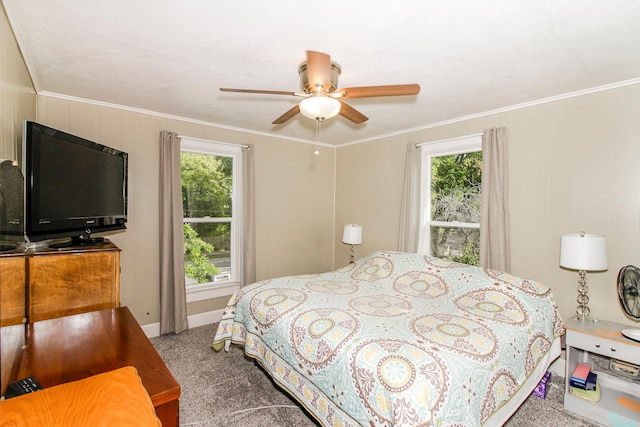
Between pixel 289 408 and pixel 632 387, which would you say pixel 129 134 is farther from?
pixel 632 387

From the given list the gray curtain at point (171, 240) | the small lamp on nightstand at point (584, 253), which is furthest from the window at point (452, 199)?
the gray curtain at point (171, 240)

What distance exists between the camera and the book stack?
2.20m

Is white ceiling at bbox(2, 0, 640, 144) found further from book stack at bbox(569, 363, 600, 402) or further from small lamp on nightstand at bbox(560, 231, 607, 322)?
book stack at bbox(569, 363, 600, 402)

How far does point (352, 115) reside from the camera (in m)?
2.25

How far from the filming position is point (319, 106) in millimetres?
1874

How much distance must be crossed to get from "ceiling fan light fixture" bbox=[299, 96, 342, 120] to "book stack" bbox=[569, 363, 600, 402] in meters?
2.63

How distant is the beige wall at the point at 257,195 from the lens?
10.1 feet

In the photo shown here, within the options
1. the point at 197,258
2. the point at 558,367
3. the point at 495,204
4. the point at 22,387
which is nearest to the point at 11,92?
the point at 22,387

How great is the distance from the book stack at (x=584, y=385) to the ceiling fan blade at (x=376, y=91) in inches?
94.6

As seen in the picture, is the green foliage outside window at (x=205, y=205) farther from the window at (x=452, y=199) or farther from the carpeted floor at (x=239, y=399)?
the window at (x=452, y=199)

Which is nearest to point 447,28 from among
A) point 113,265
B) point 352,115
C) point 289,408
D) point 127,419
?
point 352,115

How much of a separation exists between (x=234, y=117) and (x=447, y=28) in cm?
244

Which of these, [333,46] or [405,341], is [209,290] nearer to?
[405,341]

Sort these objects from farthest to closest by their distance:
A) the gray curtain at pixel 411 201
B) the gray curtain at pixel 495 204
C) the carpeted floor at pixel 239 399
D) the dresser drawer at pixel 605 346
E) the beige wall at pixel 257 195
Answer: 1. the gray curtain at pixel 411 201
2. the beige wall at pixel 257 195
3. the gray curtain at pixel 495 204
4. the carpeted floor at pixel 239 399
5. the dresser drawer at pixel 605 346
